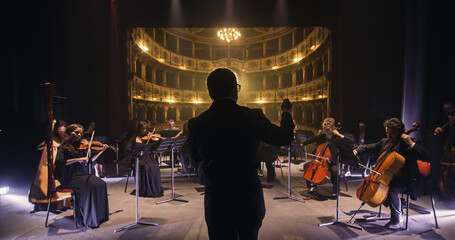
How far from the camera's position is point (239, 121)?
4.28 feet

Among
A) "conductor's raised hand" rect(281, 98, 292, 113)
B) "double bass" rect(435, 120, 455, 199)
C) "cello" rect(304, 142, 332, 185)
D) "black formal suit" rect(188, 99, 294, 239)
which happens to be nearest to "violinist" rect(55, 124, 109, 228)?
"black formal suit" rect(188, 99, 294, 239)

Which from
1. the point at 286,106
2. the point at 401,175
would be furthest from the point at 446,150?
the point at 286,106

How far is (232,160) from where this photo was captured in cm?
131

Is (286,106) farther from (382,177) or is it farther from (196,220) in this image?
(196,220)

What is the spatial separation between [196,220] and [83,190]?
168cm

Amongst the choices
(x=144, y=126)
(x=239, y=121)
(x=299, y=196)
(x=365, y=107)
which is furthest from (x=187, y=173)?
(x=239, y=121)

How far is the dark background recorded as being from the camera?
5.34 meters

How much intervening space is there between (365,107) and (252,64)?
42.9 ft

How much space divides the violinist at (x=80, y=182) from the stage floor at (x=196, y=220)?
0.58 ft

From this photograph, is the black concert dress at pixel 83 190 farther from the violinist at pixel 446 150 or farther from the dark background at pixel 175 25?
the violinist at pixel 446 150

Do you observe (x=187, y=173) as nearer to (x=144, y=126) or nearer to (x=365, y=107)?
(x=144, y=126)

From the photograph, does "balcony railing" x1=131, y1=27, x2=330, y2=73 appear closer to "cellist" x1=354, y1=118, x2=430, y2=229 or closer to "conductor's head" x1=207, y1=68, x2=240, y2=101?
"cellist" x1=354, y1=118, x2=430, y2=229

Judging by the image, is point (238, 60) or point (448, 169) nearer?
point (448, 169)

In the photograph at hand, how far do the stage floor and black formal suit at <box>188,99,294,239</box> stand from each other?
2084 mm
